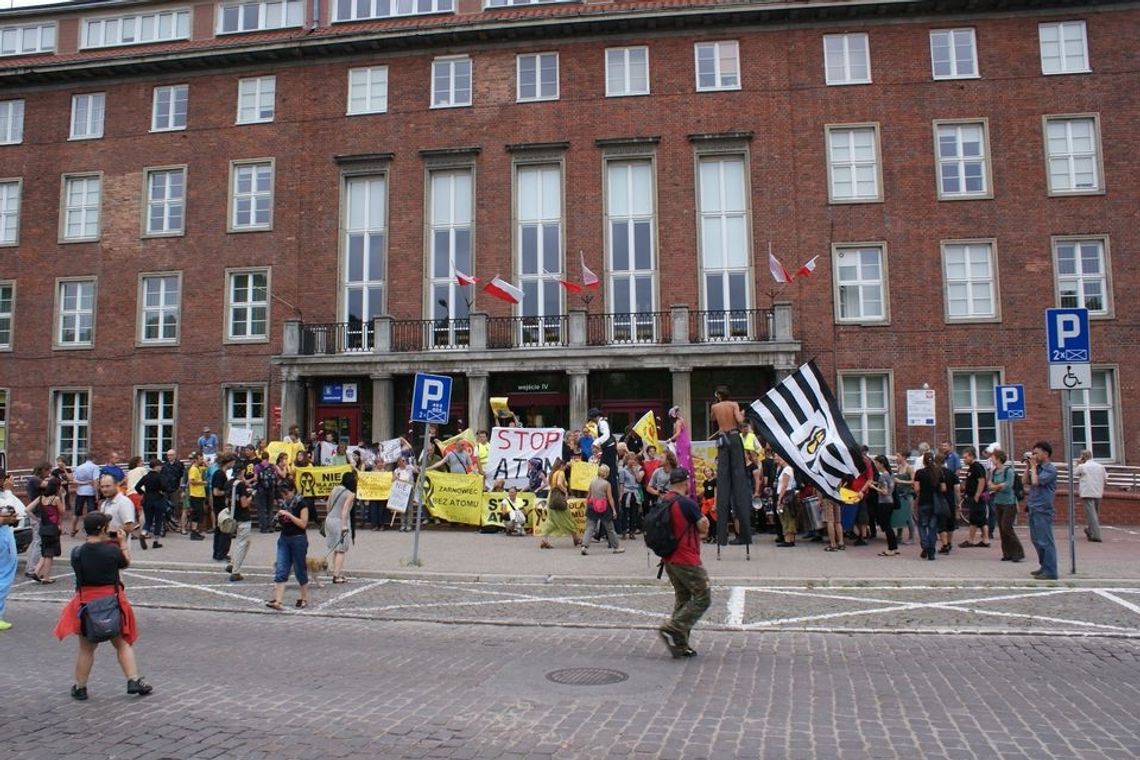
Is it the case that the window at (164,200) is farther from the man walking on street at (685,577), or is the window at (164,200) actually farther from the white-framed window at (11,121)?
the man walking on street at (685,577)

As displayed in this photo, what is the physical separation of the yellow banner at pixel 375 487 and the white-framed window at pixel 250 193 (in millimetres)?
12778

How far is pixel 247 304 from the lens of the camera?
28172mm

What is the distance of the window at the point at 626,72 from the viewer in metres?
26.8

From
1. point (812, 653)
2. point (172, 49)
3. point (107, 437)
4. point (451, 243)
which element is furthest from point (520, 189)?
point (812, 653)

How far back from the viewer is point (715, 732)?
18.7ft

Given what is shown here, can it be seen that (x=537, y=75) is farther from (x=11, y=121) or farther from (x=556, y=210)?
(x=11, y=121)

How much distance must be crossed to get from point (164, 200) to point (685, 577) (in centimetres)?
2693

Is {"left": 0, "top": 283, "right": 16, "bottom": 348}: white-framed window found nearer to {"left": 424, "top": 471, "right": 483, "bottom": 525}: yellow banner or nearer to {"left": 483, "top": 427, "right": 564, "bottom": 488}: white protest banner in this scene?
{"left": 424, "top": 471, "right": 483, "bottom": 525}: yellow banner

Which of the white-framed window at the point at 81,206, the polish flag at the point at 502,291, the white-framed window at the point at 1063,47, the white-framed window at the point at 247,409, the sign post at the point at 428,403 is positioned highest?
the white-framed window at the point at 1063,47

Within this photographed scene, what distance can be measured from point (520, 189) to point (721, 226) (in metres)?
6.32

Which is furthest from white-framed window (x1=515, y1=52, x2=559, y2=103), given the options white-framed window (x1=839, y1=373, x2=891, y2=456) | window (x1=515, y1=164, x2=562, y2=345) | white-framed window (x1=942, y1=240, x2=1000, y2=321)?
white-framed window (x1=942, y1=240, x2=1000, y2=321)

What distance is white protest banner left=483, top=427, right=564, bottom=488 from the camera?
65.0ft

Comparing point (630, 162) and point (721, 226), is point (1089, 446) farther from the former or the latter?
point (630, 162)

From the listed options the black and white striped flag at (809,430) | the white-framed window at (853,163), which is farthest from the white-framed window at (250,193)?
the black and white striped flag at (809,430)
